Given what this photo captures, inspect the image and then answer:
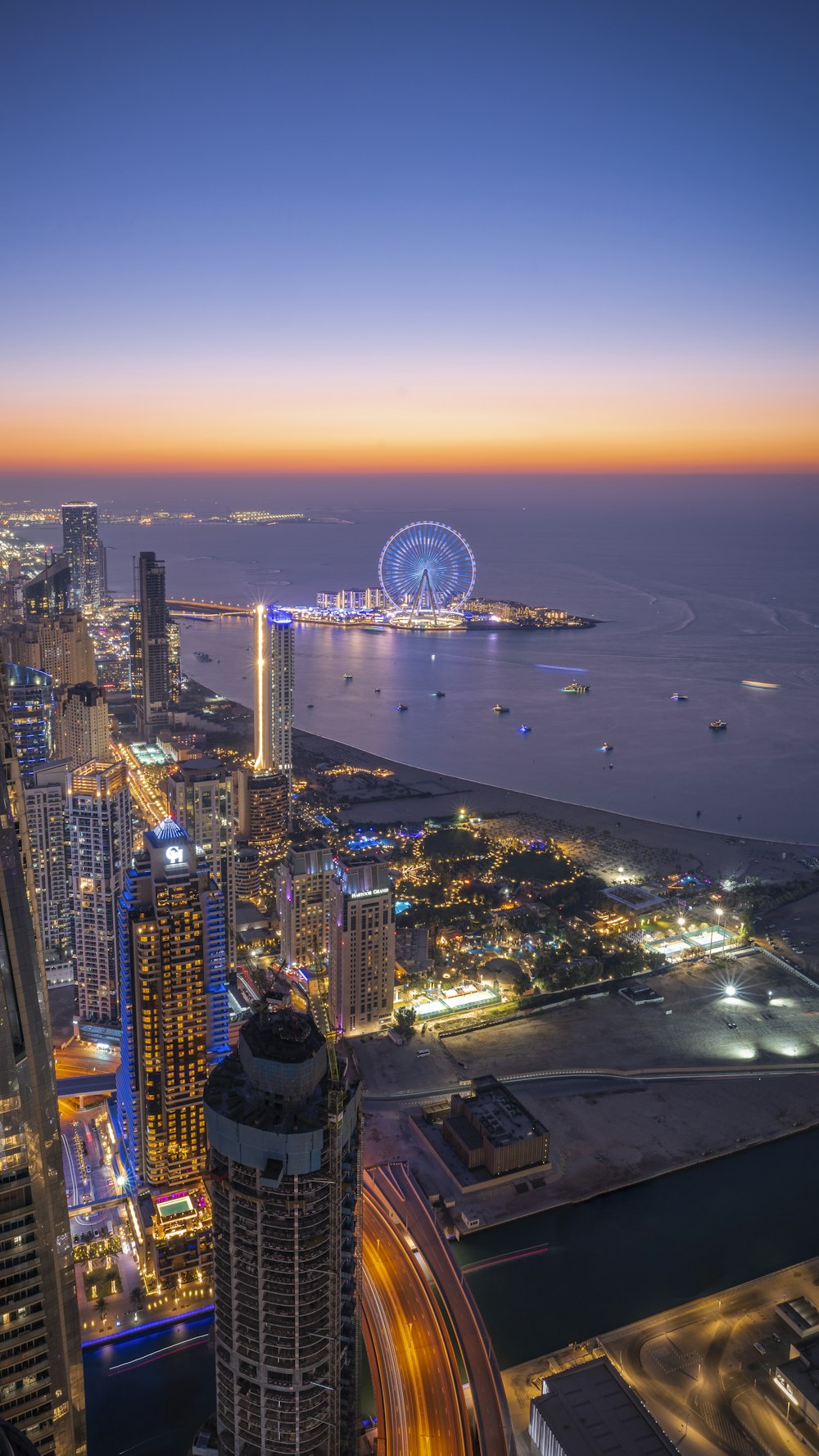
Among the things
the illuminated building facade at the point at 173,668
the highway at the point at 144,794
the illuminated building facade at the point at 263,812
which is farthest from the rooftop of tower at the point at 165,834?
the illuminated building facade at the point at 173,668

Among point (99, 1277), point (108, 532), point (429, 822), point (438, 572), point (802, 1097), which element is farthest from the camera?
point (108, 532)

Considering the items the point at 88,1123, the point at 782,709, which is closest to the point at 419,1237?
the point at 88,1123

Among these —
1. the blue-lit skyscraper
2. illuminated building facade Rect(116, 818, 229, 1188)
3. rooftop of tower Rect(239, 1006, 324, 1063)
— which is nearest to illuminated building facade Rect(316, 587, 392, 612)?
the blue-lit skyscraper

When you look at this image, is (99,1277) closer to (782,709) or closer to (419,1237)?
(419,1237)

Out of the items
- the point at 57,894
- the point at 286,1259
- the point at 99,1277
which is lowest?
the point at 99,1277

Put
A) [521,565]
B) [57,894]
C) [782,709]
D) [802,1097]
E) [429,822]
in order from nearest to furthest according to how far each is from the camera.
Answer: [802,1097]
[57,894]
[429,822]
[782,709]
[521,565]

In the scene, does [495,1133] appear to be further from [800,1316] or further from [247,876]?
[247,876]

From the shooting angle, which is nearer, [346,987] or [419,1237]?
[419,1237]

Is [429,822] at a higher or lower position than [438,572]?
lower
